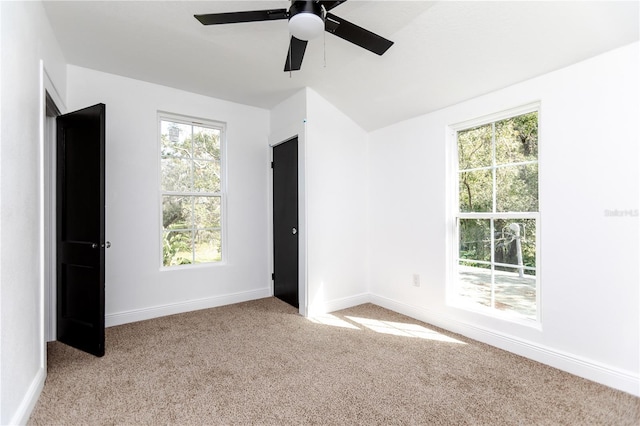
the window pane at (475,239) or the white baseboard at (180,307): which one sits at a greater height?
the window pane at (475,239)

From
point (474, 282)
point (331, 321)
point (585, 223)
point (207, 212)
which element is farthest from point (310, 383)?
point (207, 212)

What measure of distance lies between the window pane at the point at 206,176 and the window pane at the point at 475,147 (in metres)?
2.84

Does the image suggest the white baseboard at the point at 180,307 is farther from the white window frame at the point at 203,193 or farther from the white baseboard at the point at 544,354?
the white baseboard at the point at 544,354

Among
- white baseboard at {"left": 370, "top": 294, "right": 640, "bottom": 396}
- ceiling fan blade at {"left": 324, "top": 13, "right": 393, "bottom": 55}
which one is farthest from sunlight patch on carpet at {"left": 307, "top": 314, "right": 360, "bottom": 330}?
ceiling fan blade at {"left": 324, "top": 13, "right": 393, "bottom": 55}

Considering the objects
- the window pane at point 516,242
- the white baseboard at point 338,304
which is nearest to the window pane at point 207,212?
the white baseboard at point 338,304

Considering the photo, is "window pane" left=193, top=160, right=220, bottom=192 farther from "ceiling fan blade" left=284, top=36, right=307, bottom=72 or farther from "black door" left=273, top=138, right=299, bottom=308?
"ceiling fan blade" left=284, top=36, right=307, bottom=72

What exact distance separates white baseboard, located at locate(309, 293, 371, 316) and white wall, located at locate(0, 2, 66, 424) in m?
2.32

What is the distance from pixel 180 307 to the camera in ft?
11.7

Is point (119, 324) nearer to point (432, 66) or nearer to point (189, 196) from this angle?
point (189, 196)

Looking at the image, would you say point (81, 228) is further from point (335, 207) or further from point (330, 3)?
point (330, 3)

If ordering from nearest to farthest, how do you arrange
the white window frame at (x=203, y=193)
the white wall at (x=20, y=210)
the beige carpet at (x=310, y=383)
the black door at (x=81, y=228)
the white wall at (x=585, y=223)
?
1. the white wall at (x=20, y=210)
2. the beige carpet at (x=310, y=383)
3. the white wall at (x=585, y=223)
4. the black door at (x=81, y=228)
5. the white window frame at (x=203, y=193)

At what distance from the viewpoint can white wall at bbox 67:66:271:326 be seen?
319 centimetres

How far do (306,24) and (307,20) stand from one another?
21mm

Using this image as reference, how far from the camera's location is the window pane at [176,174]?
3.57 m
